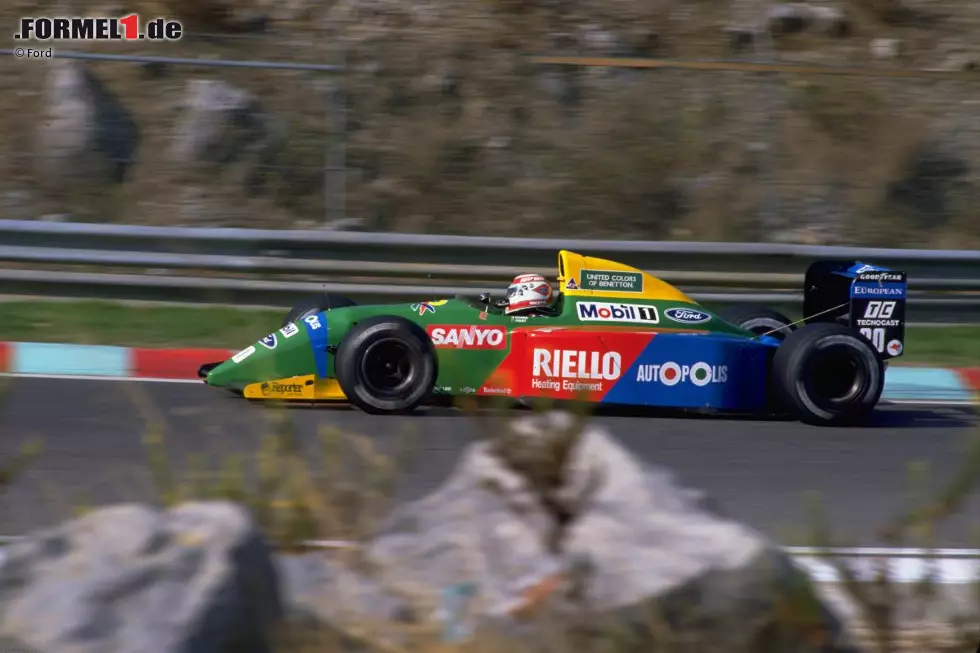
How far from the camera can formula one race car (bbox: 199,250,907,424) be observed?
7.52m

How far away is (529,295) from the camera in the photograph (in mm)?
7770

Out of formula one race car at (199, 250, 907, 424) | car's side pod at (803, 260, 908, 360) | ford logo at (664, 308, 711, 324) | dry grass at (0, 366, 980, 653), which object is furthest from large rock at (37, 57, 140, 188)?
dry grass at (0, 366, 980, 653)

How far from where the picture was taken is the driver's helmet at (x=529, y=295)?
7.77m

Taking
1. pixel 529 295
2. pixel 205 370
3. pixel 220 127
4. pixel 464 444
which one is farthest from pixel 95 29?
pixel 464 444

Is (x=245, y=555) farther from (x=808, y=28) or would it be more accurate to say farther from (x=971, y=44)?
(x=971, y=44)

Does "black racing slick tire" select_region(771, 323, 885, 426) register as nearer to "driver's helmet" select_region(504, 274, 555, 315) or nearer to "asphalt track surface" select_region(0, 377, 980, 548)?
"asphalt track surface" select_region(0, 377, 980, 548)

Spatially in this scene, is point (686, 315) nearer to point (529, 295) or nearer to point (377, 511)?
point (529, 295)

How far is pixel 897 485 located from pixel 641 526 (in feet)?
12.4

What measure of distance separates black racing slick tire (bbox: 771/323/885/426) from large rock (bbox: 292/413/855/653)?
14.5 ft

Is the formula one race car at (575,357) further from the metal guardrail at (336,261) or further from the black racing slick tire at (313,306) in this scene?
the metal guardrail at (336,261)

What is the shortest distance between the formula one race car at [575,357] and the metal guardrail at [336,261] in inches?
81.3

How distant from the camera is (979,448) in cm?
332

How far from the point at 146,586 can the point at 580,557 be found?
105 centimetres

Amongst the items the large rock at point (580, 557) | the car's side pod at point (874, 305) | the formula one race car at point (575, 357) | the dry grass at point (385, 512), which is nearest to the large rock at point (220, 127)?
the formula one race car at point (575, 357)
